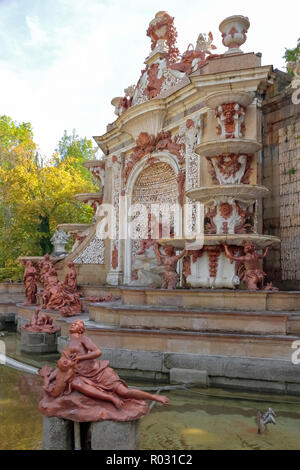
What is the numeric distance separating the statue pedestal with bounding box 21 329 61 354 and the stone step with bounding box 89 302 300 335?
2024 mm

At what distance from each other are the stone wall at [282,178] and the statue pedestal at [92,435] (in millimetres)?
6971

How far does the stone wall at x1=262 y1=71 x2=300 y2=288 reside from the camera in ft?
33.1

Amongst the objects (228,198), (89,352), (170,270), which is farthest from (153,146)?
(89,352)

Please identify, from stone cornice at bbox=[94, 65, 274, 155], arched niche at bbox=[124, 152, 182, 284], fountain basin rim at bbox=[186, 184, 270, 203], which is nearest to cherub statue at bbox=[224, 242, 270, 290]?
fountain basin rim at bbox=[186, 184, 270, 203]

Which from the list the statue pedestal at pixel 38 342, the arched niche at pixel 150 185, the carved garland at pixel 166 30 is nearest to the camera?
the statue pedestal at pixel 38 342

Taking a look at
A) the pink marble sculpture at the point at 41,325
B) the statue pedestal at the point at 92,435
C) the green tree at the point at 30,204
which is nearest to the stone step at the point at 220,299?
the pink marble sculpture at the point at 41,325

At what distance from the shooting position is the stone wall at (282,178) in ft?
33.1

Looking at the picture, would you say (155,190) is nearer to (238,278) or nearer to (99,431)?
(238,278)

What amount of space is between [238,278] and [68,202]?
46.7 ft

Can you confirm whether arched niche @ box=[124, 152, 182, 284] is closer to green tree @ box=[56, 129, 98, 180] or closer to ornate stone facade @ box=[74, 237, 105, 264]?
ornate stone facade @ box=[74, 237, 105, 264]

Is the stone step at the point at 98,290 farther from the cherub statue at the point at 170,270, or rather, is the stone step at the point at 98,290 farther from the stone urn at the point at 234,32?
the stone urn at the point at 234,32

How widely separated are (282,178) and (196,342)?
5.26 m
